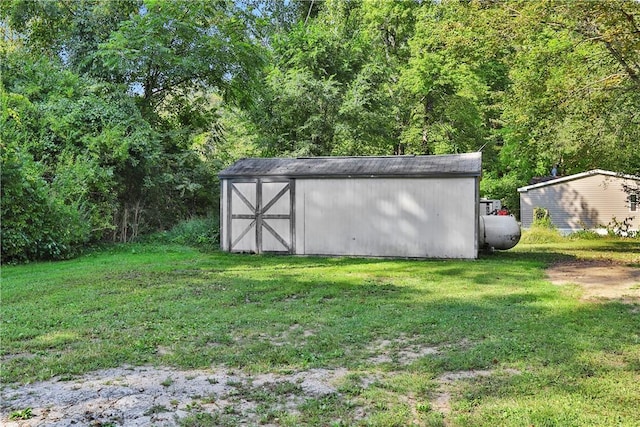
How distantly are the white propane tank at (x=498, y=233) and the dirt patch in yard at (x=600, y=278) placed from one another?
1.44 meters

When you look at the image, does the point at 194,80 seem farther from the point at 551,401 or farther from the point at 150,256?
the point at 551,401

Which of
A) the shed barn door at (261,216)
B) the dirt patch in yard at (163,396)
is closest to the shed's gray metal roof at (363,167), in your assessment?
the shed barn door at (261,216)

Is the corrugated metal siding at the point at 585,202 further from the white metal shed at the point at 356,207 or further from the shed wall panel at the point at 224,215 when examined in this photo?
the shed wall panel at the point at 224,215

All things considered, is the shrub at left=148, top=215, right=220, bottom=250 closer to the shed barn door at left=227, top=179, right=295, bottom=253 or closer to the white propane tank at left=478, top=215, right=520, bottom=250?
the shed barn door at left=227, top=179, right=295, bottom=253

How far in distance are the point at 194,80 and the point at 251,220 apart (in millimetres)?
7769

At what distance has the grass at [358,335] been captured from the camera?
11.1 feet

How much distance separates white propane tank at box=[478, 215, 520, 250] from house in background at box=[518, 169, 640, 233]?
12.0 metres

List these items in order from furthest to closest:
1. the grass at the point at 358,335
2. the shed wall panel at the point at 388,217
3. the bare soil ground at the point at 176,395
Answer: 1. the shed wall panel at the point at 388,217
2. the grass at the point at 358,335
3. the bare soil ground at the point at 176,395

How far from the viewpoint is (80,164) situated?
1331cm

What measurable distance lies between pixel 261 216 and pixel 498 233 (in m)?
6.01

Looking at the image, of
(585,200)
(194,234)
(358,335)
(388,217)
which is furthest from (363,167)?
(585,200)

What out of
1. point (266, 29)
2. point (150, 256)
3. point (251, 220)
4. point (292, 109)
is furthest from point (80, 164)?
point (266, 29)

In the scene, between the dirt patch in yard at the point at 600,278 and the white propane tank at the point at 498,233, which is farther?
the white propane tank at the point at 498,233

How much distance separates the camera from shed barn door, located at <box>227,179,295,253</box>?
42.4 feet
